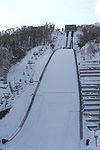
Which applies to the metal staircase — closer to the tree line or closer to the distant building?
the distant building

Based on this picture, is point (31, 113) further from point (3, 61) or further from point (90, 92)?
point (3, 61)

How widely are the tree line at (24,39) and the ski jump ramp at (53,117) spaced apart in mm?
15668

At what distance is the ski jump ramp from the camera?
24906 mm

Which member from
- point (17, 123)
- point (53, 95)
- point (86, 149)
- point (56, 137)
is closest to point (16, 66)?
point (53, 95)

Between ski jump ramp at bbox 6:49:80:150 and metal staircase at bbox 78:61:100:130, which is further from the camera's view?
metal staircase at bbox 78:61:100:130

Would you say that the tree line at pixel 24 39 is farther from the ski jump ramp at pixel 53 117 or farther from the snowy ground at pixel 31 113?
the ski jump ramp at pixel 53 117

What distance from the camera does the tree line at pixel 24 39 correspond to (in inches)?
2173

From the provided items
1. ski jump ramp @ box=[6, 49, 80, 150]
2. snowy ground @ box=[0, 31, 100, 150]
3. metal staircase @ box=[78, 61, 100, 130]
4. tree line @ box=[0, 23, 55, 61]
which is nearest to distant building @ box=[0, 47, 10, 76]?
snowy ground @ box=[0, 31, 100, 150]

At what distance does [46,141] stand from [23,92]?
31.6 feet

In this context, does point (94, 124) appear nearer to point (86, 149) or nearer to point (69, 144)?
point (69, 144)

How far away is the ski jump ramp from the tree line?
15.7 meters

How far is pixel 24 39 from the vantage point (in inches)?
2586

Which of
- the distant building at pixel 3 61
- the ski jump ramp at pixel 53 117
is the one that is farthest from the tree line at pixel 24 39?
the ski jump ramp at pixel 53 117

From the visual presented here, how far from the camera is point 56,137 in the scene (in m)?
25.7
